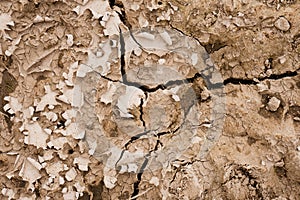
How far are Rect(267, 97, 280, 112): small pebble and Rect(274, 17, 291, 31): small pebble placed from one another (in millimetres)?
315

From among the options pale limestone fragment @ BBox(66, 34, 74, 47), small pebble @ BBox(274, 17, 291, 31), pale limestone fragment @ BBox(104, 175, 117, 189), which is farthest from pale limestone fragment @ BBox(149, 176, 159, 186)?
small pebble @ BBox(274, 17, 291, 31)

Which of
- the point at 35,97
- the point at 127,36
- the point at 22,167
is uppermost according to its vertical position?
the point at 127,36

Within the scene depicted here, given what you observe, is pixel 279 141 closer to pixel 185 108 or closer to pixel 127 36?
pixel 185 108

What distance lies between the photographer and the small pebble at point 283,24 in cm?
222

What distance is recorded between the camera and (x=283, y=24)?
222cm

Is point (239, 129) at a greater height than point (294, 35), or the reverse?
point (294, 35)

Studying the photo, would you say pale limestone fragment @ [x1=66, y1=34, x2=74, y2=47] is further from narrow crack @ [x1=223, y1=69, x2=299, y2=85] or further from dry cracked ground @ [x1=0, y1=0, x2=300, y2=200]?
narrow crack @ [x1=223, y1=69, x2=299, y2=85]

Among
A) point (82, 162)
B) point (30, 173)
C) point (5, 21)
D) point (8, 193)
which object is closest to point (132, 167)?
point (82, 162)

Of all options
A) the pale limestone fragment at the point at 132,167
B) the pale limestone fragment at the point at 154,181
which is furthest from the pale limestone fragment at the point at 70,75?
the pale limestone fragment at the point at 154,181

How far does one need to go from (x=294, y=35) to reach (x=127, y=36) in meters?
0.74

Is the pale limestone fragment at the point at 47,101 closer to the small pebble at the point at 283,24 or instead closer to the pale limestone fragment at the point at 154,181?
the pale limestone fragment at the point at 154,181

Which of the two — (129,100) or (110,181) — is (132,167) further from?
(129,100)

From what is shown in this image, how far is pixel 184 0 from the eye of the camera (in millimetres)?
2297

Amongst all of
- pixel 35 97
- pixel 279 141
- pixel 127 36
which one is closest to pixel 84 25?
pixel 127 36
